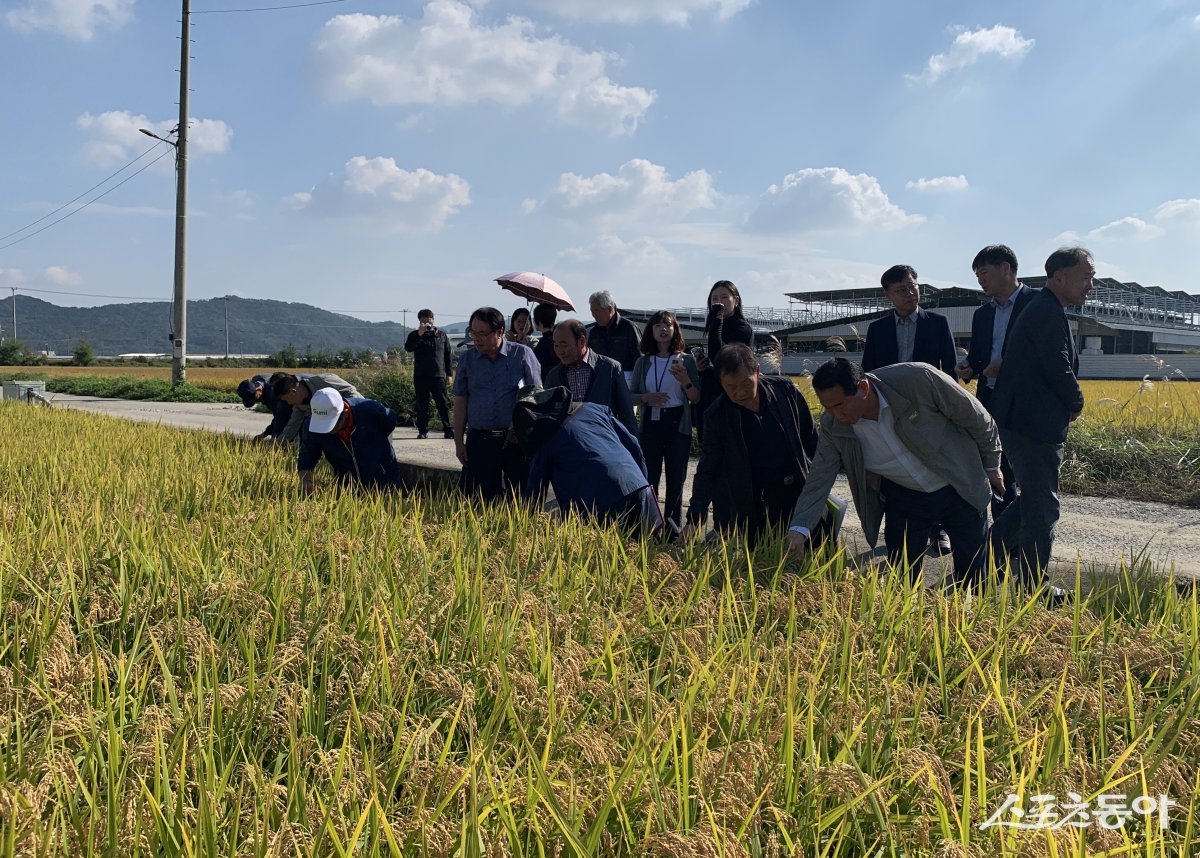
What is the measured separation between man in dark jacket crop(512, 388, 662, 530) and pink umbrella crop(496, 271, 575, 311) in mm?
4281

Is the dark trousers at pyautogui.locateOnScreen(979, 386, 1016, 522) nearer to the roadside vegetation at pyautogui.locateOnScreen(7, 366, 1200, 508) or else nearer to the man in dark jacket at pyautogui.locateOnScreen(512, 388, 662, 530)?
the man in dark jacket at pyautogui.locateOnScreen(512, 388, 662, 530)

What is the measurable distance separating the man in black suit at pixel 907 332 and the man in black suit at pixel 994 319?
0.60 ft

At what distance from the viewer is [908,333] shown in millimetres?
5266

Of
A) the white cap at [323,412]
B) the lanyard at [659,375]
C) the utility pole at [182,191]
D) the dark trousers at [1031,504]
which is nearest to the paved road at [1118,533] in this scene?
the dark trousers at [1031,504]

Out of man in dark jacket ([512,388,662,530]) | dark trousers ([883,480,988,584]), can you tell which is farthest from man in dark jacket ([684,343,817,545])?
dark trousers ([883,480,988,584])

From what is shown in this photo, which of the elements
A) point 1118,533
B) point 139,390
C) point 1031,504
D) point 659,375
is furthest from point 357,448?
point 139,390

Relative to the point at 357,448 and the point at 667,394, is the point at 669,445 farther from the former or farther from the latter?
the point at 357,448

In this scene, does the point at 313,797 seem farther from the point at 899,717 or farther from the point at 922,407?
the point at 922,407

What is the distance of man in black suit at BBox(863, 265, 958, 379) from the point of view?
5.07 metres

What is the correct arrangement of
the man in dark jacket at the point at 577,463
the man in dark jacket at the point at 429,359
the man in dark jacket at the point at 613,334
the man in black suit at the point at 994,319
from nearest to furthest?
the man in dark jacket at the point at 577,463, the man in black suit at the point at 994,319, the man in dark jacket at the point at 613,334, the man in dark jacket at the point at 429,359

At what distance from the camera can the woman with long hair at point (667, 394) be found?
544cm

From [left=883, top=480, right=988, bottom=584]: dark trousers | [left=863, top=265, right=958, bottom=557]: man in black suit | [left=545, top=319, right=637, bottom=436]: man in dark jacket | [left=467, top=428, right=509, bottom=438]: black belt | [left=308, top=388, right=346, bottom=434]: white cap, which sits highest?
[left=863, top=265, right=958, bottom=557]: man in black suit

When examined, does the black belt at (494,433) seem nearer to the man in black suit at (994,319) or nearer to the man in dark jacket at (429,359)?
the man in black suit at (994,319)

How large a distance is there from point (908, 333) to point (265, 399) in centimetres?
488
